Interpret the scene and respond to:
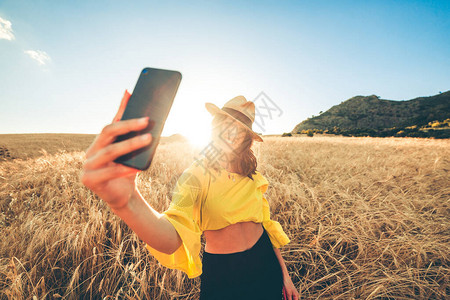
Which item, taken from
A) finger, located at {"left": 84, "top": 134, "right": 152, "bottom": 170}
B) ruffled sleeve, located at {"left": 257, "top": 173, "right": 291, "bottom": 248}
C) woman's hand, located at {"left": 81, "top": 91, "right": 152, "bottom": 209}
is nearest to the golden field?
ruffled sleeve, located at {"left": 257, "top": 173, "right": 291, "bottom": 248}

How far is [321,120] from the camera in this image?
50.9 metres

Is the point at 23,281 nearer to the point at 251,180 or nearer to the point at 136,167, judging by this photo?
the point at 136,167

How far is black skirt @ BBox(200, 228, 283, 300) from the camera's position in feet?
3.90

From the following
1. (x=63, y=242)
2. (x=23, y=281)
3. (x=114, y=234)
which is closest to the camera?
(x=23, y=281)

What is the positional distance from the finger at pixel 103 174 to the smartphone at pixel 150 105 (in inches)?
1.1

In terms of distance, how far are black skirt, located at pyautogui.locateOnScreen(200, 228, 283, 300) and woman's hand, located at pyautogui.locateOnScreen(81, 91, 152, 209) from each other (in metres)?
1.00

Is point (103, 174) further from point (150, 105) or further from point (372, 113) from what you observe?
point (372, 113)

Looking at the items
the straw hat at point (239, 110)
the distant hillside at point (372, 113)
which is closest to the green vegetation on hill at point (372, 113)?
the distant hillside at point (372, 113)

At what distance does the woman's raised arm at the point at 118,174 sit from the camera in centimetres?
50

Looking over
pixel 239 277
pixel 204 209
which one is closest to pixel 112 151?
pixel 204 209

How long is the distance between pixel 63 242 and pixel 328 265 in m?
2.73

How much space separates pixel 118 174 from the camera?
53cm

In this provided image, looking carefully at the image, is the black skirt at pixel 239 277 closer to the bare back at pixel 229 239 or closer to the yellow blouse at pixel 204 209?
the bare back at pixel 229 239

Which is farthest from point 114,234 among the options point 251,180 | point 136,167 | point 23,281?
point 136,167
